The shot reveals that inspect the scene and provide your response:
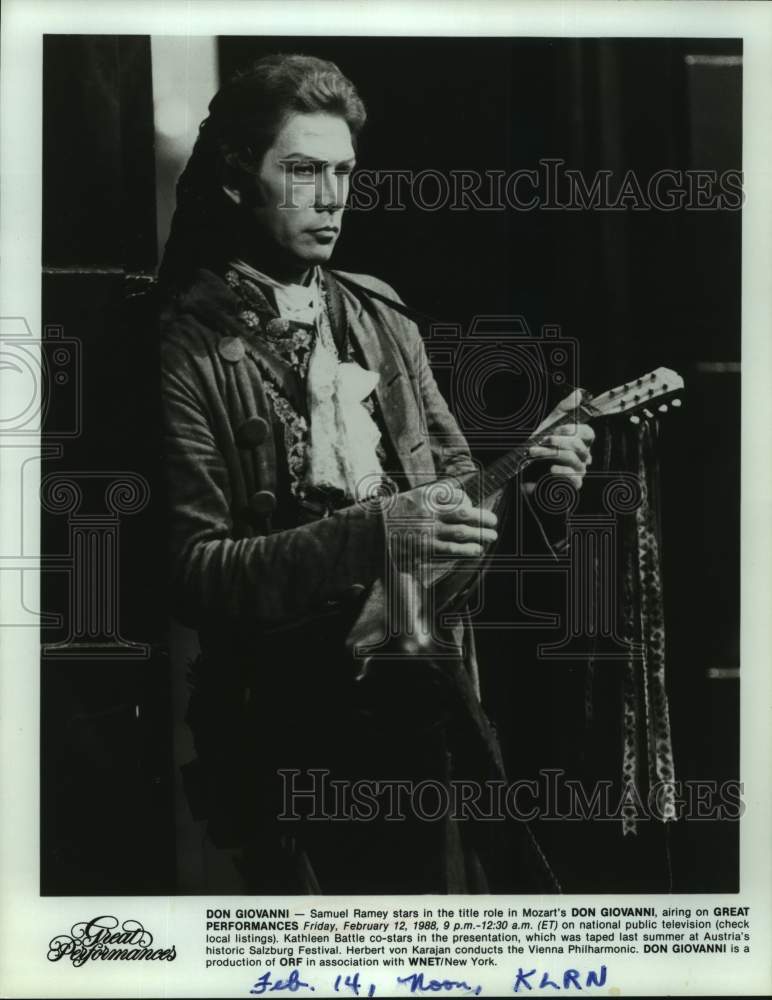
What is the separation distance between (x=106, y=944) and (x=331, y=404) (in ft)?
5.50

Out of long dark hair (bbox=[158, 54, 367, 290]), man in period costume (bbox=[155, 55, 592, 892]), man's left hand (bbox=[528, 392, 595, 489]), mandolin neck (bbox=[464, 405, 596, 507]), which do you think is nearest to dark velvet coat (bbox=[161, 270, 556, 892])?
man in period costume (bbox=[155, 55, 592, 892])

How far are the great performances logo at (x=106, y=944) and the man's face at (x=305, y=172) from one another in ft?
6.73

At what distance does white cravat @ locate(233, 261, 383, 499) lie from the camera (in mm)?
3148

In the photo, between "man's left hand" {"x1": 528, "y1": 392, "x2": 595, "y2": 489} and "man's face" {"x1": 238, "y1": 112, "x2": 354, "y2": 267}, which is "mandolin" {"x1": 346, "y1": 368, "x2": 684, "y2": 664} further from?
"man's face" {"x1": 238, "y1": 112, "x2": 354, "y2": 267}

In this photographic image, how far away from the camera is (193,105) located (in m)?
3.16

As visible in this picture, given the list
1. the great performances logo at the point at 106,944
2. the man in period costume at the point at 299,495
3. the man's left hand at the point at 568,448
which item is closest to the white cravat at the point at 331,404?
the man in period costume at the point at 299,495

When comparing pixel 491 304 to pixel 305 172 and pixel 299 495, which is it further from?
pixel 299 495

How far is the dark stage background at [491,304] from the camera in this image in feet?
10.3

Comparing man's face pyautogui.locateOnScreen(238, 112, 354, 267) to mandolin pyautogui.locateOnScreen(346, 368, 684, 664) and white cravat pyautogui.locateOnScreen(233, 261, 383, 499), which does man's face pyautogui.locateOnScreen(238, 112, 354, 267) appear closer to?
white cravat pyautogui.locateOnScreen(233, 261, 383, 499)

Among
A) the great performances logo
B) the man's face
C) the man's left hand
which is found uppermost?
the man's face

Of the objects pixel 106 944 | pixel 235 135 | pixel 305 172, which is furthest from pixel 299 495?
pixel 106 944

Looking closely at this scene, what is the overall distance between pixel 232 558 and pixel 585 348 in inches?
46.4

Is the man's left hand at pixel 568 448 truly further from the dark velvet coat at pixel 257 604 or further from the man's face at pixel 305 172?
the man's face at pixel 305 172

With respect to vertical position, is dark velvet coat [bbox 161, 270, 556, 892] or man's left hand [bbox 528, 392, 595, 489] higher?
man's left hand [bbox 528, 392, 595, 489]
